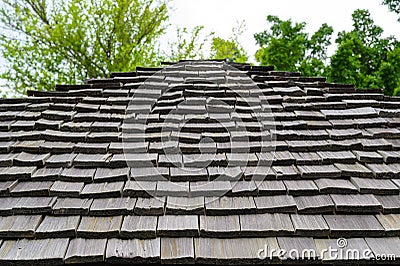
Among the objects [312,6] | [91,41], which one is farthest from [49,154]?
[312,6]

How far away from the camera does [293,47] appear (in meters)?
11.6

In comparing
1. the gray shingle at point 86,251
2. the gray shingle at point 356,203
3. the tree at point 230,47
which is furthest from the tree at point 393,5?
the gray shingle at point 86,251

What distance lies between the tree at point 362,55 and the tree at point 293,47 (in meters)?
0.72

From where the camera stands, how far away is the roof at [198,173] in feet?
5.00

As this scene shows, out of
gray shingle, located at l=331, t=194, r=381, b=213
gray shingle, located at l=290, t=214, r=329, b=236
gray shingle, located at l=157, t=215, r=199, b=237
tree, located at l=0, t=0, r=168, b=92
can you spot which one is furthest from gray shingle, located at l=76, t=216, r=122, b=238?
tree, located at l=0, t=0, r=168, b=92

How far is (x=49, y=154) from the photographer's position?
204 centimetres

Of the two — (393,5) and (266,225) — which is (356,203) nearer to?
(266,225)

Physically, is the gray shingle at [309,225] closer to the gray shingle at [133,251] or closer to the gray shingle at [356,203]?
the gray shingle at [356,203]

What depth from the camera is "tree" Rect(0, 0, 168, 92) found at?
9438 mm

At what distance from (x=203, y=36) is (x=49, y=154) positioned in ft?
30.5

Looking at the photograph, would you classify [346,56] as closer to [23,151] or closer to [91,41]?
[91,41]

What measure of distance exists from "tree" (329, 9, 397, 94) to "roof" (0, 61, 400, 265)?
920cm

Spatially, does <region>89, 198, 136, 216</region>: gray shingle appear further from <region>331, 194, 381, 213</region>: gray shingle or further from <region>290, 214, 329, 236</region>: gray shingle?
<region>331, 194, 381, 213</region>: gray shingle

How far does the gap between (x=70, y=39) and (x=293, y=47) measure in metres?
7.91
